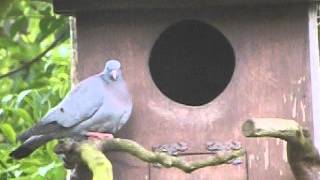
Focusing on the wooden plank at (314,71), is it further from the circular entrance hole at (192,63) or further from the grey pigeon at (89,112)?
the grey pigeon at (89,112)

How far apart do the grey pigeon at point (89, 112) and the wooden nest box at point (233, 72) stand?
5.0 inches

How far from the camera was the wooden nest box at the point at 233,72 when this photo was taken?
255cm

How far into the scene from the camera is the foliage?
2936 mm

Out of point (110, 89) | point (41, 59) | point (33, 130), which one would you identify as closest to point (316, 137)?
point (110, 89)

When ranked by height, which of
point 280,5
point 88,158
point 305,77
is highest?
point 280,5

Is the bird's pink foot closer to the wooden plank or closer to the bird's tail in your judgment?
the bird's tail

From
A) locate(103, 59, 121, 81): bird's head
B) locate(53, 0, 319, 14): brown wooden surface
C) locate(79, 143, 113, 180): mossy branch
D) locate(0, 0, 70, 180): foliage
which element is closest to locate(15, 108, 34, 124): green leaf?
locate(0, 0, 70, 180): foliage

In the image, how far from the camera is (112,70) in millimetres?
2434

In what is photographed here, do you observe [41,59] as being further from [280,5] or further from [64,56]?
[280,5]

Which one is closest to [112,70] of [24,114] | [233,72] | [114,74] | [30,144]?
[114,74]

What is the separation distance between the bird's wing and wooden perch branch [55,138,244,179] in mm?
55

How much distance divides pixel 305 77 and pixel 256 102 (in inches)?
4.9

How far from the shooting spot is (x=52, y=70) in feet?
11.3

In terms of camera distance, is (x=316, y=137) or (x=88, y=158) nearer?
(x=88, y=158)
